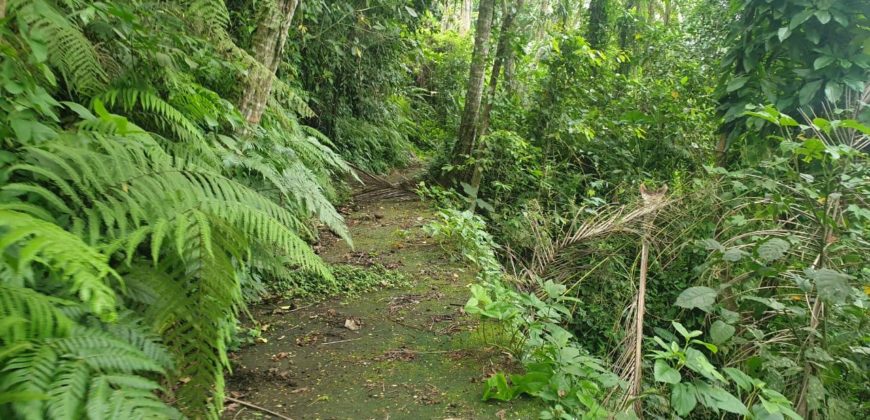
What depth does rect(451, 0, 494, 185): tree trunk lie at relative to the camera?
6156 millimetres

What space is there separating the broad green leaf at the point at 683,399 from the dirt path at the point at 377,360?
581 mm

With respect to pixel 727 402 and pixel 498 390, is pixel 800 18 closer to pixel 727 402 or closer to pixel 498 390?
pixel 727 402

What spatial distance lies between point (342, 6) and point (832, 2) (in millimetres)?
5435

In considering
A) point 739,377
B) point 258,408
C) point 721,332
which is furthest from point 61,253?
point 721,332

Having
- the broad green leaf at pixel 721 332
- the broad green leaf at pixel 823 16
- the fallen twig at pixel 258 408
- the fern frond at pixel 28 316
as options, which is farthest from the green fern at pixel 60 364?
the broad green leaf at pixel 823 16

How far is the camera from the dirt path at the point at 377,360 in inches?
89.9

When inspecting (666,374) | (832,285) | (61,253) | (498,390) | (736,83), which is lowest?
(498,390)

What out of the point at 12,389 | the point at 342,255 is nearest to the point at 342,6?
the point at 342,255

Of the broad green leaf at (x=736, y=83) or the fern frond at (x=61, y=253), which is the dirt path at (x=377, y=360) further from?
the broad green leaf at (x=736, y=83)

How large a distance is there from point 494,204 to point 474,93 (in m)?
1.43

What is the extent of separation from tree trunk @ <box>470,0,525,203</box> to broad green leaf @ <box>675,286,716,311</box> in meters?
3.46

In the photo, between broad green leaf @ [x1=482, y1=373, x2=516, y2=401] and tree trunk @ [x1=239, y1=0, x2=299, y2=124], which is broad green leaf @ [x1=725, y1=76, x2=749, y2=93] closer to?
broad green leaf @ [x1=482, y1=373, x2=516, y2=401]

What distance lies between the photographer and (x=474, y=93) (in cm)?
645

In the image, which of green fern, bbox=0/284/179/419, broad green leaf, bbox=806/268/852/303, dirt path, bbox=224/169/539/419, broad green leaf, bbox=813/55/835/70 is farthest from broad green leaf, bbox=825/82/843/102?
green fern, bbox=0/284/179/419
